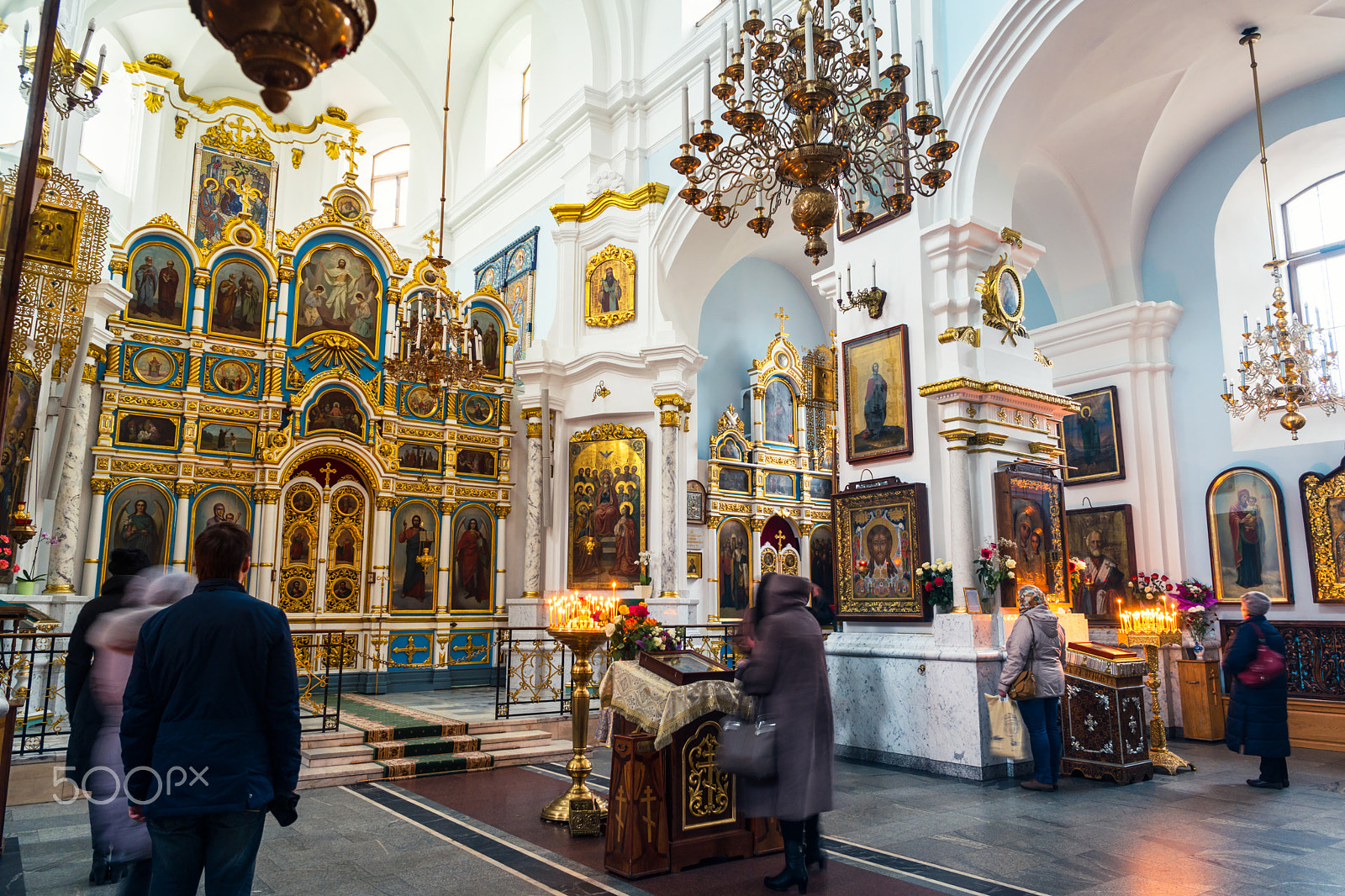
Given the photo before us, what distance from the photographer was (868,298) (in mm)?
8305

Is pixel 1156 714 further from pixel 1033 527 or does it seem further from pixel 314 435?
pixel 314 435

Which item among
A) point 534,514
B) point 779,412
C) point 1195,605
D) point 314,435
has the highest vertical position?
point 779,412

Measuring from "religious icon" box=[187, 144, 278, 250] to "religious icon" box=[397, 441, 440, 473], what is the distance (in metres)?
6.05

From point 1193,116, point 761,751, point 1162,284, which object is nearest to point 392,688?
point 761,751

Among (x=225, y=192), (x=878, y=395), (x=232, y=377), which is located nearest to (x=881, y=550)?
(x=878, y=395)

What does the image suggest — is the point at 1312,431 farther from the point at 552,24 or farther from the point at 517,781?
the point at 552,24

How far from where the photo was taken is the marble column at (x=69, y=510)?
966 centimetres

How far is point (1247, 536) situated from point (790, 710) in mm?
8099

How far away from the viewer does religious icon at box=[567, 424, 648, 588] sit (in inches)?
468

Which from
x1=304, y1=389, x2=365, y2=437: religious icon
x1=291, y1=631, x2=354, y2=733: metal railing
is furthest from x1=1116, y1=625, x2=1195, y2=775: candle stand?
x1=304, y1=389, x2=365, y2=437: religious icon

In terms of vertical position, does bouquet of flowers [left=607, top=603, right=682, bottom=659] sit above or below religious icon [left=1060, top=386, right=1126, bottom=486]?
below

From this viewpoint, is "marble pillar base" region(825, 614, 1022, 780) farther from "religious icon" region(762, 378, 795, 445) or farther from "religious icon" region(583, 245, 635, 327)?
"religious icon" region(762, 378, 795, 445)

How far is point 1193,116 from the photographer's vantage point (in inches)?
398

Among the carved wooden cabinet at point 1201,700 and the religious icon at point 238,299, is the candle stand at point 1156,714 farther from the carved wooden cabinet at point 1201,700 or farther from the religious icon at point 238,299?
the religious icon at point 238,299
